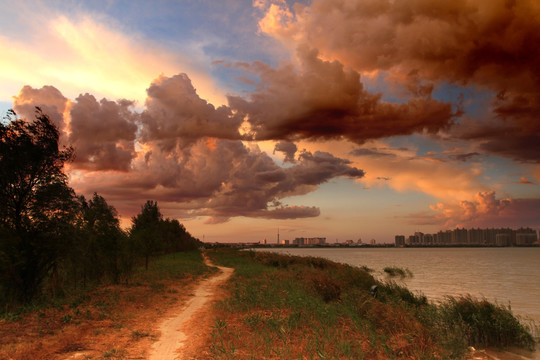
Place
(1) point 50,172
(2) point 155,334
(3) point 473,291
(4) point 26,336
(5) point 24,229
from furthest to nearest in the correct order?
(3) point 473,291, (1) point 50,172, (5) point 24,229, (2) point 155,334, (4) point 26,336

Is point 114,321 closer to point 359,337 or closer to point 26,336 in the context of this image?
point 26,336

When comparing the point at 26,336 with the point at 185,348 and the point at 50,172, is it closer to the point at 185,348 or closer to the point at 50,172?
the point at 185,348

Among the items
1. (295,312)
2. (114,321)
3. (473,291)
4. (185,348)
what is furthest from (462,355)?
(473,291)

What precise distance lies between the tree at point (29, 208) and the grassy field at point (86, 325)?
4.97 ft

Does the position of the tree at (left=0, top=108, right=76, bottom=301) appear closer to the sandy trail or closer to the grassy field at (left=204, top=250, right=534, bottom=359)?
the sandy trail

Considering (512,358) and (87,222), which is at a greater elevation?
(87,222)

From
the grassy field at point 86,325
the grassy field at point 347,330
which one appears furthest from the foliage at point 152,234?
the grassy field at point 347,330

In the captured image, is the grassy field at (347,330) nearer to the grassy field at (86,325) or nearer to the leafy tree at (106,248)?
the grassy field at (86,325)

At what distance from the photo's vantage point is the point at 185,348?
9906mm

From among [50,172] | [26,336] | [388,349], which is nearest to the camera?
[388,349]

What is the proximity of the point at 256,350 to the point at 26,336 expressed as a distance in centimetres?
748

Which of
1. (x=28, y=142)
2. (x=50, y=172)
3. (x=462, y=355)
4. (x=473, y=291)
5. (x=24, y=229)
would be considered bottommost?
(x=473, y=291)

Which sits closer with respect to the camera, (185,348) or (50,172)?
(185,348)

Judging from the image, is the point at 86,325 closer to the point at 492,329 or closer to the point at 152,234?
the point at 492,329
